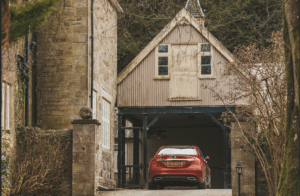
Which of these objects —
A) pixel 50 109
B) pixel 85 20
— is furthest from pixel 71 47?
pixel 50 109

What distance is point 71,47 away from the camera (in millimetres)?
17375

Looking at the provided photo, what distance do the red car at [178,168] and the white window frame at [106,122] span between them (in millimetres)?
4903

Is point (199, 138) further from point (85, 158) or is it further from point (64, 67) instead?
point (85, 158)

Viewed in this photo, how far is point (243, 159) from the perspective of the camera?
43.0 ft

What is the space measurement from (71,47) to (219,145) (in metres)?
13.5

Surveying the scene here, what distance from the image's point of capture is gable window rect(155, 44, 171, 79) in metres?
21.3

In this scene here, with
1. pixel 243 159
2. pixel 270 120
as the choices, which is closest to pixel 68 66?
pixel 243 159

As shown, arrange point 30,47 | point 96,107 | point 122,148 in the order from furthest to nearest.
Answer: point 122,148
point 96,107
point 30,47

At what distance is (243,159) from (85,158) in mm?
4194

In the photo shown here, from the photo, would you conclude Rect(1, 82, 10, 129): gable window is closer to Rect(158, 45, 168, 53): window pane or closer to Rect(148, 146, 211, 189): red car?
Rect(148, 146, 211, 189): red car

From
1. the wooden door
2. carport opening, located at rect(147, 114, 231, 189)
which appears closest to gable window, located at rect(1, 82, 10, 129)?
the wooden door

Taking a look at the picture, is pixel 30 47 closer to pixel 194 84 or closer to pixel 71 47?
pixel 71 47

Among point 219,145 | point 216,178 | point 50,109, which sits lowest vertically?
point 216,178

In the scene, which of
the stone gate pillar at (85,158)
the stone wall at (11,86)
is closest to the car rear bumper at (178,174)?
the stone gate pillar at (85,158)
